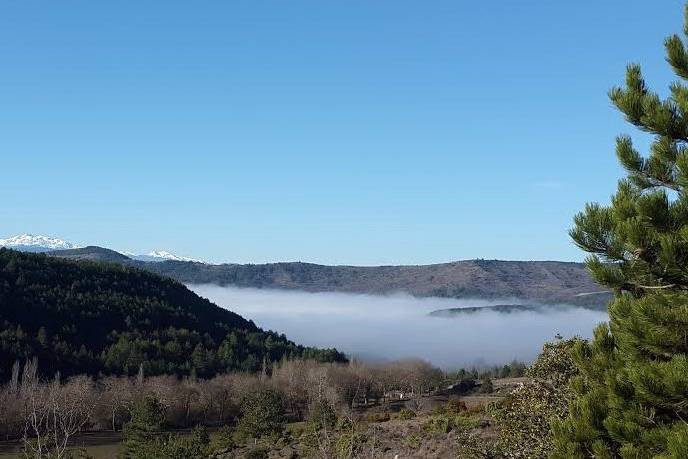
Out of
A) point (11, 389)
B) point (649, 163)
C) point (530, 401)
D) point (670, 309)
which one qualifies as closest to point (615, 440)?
point (670, 309)

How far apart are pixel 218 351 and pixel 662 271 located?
465 ft

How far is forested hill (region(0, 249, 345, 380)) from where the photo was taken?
406 ft

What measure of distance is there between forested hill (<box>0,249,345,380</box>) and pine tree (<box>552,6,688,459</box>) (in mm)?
114319

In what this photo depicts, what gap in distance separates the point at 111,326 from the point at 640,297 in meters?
152

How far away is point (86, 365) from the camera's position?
124 meters

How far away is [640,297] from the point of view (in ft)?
36.4

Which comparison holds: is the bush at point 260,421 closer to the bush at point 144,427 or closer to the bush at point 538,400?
the bush at point 144,427

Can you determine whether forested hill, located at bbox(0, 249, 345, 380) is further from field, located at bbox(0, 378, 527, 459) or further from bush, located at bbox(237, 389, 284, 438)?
bush, located at bbox(237, 389, 284, 438)

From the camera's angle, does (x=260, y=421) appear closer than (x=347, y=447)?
No

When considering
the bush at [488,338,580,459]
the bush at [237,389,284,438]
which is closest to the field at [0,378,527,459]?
the bush at [237,389,284,438]

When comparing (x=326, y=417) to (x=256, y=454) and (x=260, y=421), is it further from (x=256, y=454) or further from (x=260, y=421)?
(x=256, y=454)

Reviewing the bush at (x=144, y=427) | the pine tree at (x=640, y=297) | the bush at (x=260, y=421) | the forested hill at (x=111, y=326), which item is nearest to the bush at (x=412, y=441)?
the bush at (x=144, y=427)

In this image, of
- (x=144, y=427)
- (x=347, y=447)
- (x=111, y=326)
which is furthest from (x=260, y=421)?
(x=111, y=326)

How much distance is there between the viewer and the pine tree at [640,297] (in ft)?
31.7
